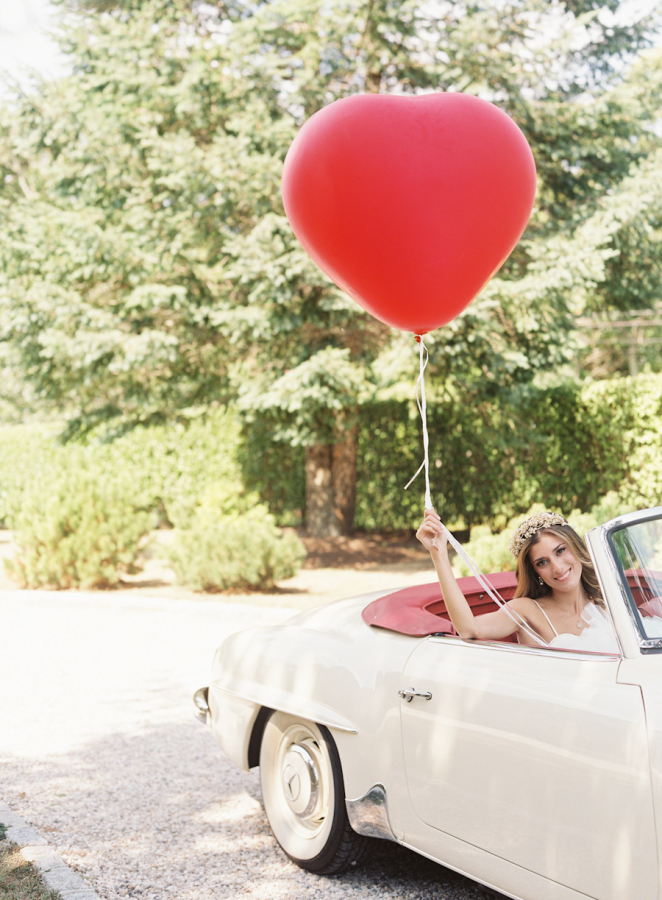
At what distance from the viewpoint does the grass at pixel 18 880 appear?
302 centimetres

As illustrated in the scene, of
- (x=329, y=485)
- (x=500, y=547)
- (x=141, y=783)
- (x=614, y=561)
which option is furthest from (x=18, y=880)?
(x=329, y=485)

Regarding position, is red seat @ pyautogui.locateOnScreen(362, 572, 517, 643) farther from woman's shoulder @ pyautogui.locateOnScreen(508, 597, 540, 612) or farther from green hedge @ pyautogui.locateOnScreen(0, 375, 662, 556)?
green hedge @ pyautogui.locateOnScreen(0, 375, 662, 556)

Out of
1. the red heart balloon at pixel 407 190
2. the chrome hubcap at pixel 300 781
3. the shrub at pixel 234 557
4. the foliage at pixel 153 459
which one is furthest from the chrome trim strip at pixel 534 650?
the foliage at pixel 153 459

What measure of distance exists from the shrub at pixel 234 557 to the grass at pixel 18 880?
21.3 feet

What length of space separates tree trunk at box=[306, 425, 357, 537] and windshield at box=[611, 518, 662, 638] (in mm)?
11407

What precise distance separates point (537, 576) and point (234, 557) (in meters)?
7.00

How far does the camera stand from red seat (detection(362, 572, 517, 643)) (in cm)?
313

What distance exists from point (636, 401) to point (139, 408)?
7.27 m

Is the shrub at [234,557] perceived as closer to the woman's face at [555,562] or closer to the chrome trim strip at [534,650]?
the woman's face at [555,562]

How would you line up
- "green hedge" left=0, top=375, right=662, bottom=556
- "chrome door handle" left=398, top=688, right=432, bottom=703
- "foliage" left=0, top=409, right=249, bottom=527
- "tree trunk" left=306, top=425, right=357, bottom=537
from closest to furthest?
"chrome door handle" left=398, top=688, right=432, bottom=703 → "green hedge" left=0, top=375, right=662, bottom=556 → "tree trunk" left=306, top=425, right=357, bottom=537 → "foliage" left=0, top=409, right=249, bottom=527

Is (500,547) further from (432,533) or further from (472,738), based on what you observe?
(472,738)

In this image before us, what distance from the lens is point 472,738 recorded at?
260 centimetres

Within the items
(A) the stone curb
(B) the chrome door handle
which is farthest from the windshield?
(A) the stone curb

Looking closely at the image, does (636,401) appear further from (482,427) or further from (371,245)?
(371,245)
